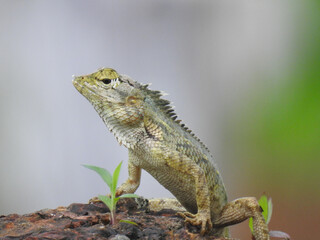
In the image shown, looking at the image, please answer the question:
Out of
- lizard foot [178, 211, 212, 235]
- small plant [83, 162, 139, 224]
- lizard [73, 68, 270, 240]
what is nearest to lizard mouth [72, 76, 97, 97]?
lizard [73, 68, 270, 240]

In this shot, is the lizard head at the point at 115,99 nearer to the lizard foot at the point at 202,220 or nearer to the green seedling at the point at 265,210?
the lizard foot at the point at 202,220

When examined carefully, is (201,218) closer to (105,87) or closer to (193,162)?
(193,162)

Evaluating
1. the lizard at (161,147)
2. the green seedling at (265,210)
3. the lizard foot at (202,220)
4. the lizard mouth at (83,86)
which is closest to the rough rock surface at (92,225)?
the lizard foot at (202,220)

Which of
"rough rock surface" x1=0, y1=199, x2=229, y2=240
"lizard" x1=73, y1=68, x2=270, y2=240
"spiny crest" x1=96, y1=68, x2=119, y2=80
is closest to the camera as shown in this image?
"rough rock surface" x1=0, y1=199, x2=229, y2=240

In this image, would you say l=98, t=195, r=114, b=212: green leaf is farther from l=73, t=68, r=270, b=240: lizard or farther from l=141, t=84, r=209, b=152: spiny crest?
l=141, t=84, r=209, b=152: spiny crest

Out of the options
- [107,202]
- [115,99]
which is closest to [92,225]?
[107,202]

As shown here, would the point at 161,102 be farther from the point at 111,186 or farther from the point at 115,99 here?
the point at 111,186

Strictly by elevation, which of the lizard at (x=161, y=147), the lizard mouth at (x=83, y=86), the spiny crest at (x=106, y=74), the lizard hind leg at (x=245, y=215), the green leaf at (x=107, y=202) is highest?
the spiny crest at (x=106, y=74)
